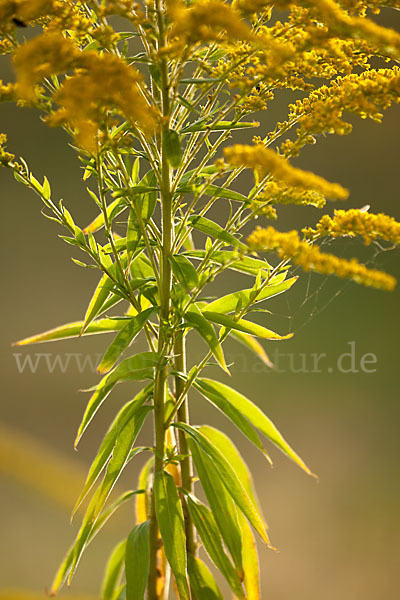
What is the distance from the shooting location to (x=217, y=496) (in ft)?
2.27

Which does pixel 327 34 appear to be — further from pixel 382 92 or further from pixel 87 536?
pixel 87 536

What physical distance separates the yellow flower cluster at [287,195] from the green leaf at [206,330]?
145 mm

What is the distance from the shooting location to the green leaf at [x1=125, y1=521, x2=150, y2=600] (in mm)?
679

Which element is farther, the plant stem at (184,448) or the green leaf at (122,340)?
the plant stem at (184,448)

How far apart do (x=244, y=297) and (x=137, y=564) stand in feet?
1.09

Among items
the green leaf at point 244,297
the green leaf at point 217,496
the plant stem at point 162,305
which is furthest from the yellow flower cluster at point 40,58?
the green leaf at point 217,496

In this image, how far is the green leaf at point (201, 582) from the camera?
715 mm

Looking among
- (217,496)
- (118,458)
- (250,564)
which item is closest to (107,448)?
(118,458)

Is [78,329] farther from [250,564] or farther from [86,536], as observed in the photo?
[250,564]

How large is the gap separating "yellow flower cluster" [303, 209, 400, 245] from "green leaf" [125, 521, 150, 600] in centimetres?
42

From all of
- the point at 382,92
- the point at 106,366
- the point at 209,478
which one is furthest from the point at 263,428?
the point at 382,92

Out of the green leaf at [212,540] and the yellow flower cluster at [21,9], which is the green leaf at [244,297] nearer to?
the green leaf at [212,540]

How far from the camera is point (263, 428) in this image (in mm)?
745

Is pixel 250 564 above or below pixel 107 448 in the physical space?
below
